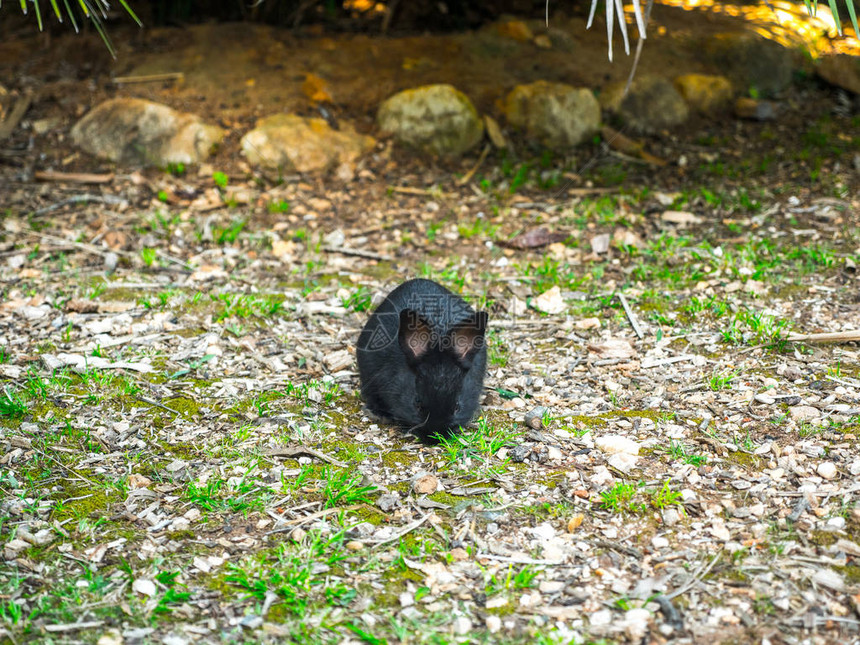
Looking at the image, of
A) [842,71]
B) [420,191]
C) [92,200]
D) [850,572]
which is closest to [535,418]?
[850,572]

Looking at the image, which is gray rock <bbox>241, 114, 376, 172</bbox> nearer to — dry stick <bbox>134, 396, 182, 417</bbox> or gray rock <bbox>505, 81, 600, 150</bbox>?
gray rock <bbox>505, 81, 600, 150</bbox>

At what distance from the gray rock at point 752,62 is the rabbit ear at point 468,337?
5.73 meters

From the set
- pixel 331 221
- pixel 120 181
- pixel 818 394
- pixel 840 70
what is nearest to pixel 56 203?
pixel 120 181

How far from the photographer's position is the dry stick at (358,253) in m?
6.49

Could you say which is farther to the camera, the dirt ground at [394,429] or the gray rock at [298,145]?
the gray rock at [298,145]

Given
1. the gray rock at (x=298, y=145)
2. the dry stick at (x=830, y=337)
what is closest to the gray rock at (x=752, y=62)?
the gray rock at (x=298, y=145)

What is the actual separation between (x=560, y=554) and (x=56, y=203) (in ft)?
17.9

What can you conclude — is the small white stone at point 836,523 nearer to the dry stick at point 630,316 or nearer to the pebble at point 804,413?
the pebble at point 804,413

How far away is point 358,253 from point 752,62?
5.04 meters

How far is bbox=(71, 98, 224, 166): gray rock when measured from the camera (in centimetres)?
749

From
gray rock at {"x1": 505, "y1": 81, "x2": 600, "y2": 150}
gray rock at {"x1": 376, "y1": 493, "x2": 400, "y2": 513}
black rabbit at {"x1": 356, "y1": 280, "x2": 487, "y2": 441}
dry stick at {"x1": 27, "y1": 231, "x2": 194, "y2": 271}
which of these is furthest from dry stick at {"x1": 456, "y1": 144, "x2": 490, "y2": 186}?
gray rock at {"x1": 376, "y1": 493, "x2": 400, "y2": 513}

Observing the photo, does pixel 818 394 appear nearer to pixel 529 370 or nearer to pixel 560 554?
pixel 529 370

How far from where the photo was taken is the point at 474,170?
7.60 meters

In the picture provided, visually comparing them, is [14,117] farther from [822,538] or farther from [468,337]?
[822,538]
